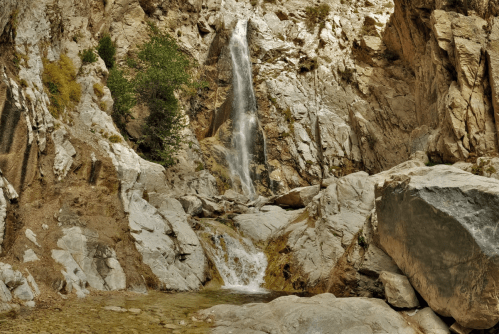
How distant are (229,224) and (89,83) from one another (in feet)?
37.4

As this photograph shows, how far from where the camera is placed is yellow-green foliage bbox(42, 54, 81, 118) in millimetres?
17719

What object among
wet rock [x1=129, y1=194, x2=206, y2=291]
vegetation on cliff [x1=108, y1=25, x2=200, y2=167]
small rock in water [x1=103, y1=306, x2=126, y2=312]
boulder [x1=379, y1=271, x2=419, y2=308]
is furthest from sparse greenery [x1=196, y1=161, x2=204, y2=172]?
boulder [x1=379, y1=271, x2=419, y2=308]

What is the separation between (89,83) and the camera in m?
21.3

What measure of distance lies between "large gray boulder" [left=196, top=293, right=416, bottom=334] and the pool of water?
83 cm

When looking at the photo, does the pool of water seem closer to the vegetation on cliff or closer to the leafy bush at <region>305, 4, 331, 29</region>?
the vegetation on cliff

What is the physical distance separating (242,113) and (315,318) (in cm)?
3249

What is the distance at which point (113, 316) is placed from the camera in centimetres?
948

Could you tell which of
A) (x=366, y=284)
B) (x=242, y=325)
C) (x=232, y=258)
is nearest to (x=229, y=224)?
(x=232, y=258)

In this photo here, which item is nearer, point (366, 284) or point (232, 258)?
point (366, 284)

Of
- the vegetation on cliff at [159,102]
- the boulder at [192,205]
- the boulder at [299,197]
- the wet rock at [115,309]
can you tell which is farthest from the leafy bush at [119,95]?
the wet rock at [115,309]

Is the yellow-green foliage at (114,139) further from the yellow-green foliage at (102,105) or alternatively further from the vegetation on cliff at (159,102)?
the vegetation on cliff at (159,102)

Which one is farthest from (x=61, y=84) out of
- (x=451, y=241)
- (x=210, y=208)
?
(x=451, y=241)

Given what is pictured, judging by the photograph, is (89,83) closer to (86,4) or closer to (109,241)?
(86,4)

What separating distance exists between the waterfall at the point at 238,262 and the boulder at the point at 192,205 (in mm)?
3070
